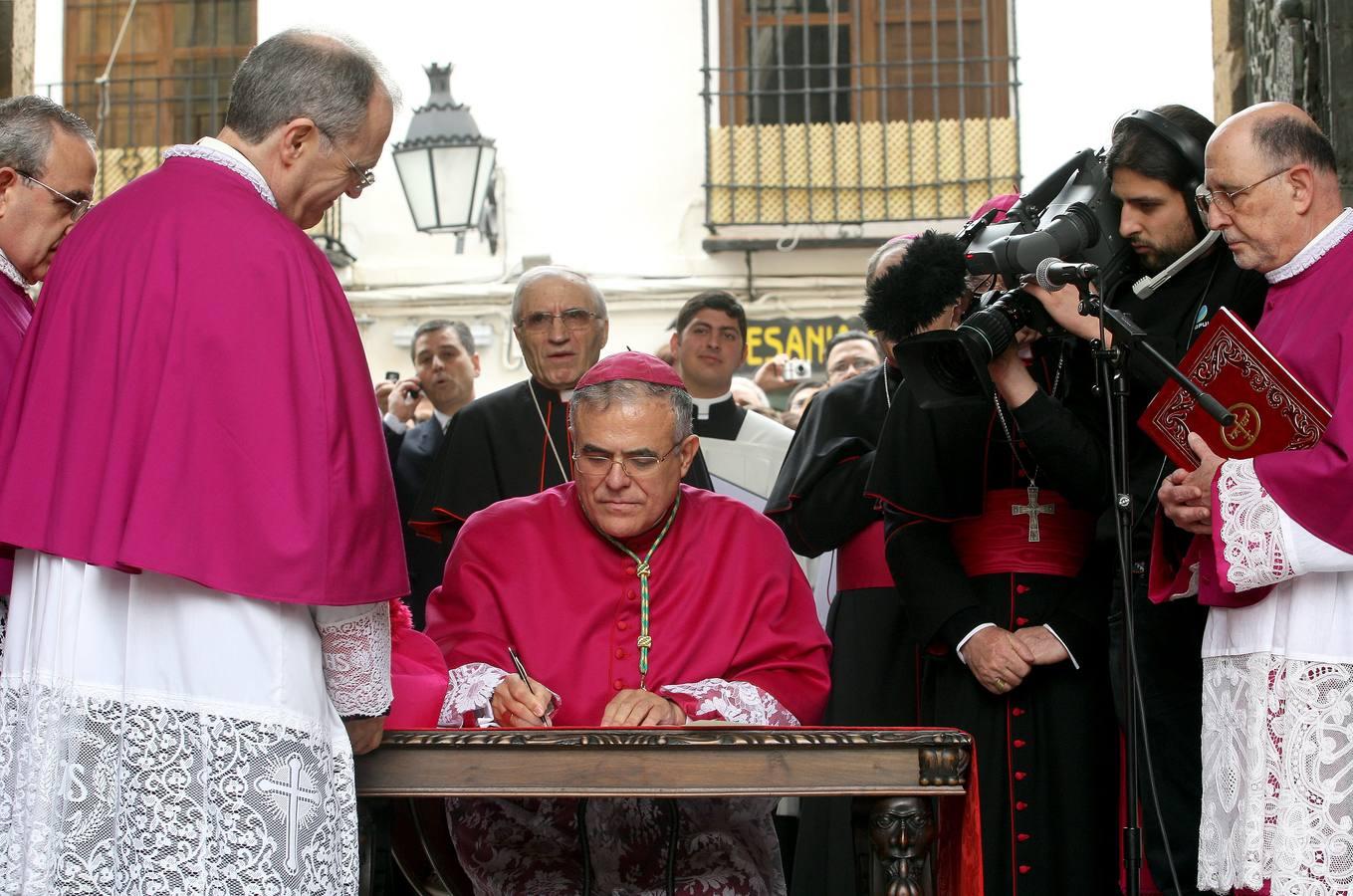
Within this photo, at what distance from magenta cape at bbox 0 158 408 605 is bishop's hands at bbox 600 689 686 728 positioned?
0.64m

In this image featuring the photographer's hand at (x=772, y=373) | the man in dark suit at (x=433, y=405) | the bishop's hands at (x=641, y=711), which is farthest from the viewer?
the photographer's hand at (x=772, y=373)

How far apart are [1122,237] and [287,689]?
81.0 inches

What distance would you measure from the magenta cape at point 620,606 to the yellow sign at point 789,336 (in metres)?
7.41

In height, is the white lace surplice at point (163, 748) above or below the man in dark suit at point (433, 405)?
below

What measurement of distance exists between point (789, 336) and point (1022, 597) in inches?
288

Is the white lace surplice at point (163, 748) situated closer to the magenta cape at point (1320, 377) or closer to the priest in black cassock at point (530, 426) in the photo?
the magenta cape at point (1320, 377)

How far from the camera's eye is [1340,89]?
4445mm

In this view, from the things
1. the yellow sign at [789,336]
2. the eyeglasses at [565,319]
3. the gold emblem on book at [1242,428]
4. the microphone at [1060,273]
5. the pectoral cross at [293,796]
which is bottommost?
the pectoral cross at [293,796]

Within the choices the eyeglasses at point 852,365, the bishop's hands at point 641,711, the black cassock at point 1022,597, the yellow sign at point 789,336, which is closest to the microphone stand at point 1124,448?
the black cassock at point 1022,597

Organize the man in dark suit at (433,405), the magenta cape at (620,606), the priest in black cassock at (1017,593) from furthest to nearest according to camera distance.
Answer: the man in dark suit at (433,405), the priest in black cassock at (1017,593), the magenta cape at (620,606)

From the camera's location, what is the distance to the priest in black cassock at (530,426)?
5.00m

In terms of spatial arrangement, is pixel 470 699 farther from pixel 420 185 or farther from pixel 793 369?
pixel 793 369

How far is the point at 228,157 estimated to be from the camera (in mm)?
2723

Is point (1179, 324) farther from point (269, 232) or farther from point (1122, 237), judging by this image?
point (269, 232)
